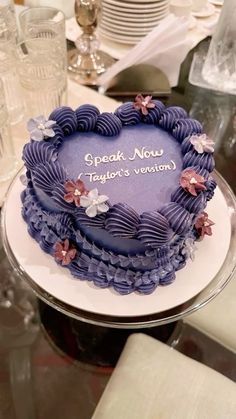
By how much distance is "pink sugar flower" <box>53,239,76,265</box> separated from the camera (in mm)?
755

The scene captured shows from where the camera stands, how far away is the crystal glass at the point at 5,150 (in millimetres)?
977

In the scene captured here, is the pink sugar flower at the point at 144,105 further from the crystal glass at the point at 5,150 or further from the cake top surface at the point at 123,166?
the crystal glass at the point at 5,150

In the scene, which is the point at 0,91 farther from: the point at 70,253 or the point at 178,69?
the point at 178,69

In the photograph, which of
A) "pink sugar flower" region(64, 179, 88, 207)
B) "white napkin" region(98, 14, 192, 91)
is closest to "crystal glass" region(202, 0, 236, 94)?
"white napkin" region(98, 14, 192, 91)

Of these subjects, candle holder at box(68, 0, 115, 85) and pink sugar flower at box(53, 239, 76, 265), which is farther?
candle holder at box(68, 0, 115, 85)

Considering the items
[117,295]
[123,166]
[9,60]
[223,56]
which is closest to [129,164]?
[123,166]

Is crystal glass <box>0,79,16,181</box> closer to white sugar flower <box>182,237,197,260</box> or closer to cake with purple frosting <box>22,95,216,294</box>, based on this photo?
cake with purple frosting <box>22,95,216,294</box>

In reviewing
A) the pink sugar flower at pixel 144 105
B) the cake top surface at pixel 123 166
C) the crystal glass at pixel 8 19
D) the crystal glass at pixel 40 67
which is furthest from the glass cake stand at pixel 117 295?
the crystal glass at pixel 8 19

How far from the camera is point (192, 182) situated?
2.32ft

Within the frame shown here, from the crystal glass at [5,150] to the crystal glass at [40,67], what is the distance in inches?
5.8

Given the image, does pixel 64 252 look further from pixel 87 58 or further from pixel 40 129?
pixel 87 58

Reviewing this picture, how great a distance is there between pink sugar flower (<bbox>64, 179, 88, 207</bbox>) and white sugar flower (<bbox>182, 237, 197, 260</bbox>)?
0.23 m

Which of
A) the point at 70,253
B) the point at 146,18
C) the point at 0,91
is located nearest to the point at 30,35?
the point at 0,91

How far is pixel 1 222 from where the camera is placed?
33.9 inches
